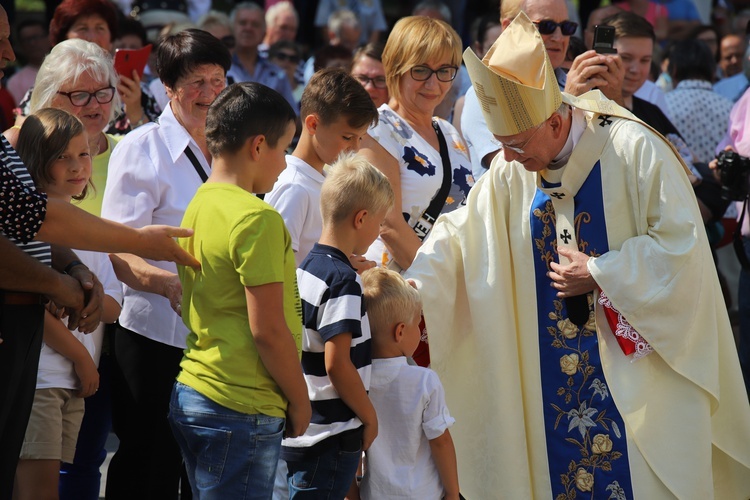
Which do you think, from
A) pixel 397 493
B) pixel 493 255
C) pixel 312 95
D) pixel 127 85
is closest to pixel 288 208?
pixel 312 95

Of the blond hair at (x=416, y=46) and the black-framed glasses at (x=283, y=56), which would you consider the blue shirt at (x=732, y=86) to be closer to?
the black-framed glasses at (x=283, y=56)

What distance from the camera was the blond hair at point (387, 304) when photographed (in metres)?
3.19

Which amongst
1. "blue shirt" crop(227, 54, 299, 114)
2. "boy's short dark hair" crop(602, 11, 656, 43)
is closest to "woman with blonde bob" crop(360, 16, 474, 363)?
"boy's short dark hair" crop(602, 11, 656, 43)

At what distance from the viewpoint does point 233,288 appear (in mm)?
2754

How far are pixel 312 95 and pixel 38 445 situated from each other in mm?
1536

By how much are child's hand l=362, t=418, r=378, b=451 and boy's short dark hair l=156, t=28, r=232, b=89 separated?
5.20ft

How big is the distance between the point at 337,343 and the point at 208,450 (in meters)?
0.49

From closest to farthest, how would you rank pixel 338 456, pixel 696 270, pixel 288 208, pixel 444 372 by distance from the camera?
pixel 338 456 < pixel 696 270 < pixel 288 208 < pixel 444 372

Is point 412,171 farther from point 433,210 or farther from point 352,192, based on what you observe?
point 352,192

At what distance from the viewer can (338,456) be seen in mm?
3096

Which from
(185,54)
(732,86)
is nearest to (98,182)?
(185,54)

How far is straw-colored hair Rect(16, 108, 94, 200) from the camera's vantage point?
325cm

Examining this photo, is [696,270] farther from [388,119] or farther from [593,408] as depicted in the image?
[388,119]

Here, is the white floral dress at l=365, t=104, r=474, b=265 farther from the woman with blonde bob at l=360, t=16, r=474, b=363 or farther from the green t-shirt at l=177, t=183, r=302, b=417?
the green t-shirt at l=177, t=183, r=302, b=417
